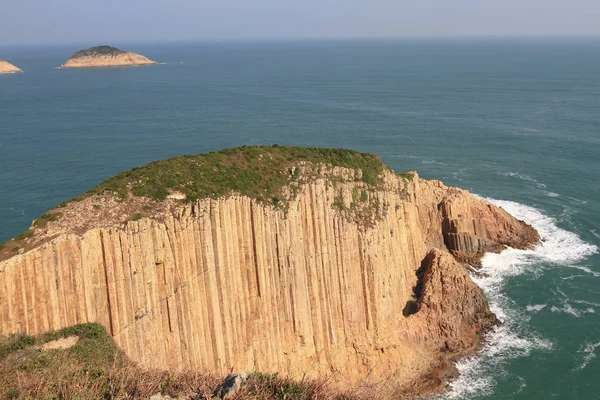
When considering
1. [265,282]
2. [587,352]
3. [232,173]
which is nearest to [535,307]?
[587,352]

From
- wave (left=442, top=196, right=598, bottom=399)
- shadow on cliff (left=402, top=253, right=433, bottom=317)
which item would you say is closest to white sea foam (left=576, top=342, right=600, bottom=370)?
wave (left=442, top=196, right=598, bottom=399)

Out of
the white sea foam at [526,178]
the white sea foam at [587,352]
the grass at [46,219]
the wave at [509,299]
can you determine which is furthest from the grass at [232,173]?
the white sea foam at [526,178]

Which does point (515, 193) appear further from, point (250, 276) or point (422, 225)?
point (250, 276)

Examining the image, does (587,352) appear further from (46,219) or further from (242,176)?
(46,219)

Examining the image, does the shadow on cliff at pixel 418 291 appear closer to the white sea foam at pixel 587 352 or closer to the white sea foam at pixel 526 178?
the white sea foam at pixel 587 352

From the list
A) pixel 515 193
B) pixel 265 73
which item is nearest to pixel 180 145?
pixel 515 193

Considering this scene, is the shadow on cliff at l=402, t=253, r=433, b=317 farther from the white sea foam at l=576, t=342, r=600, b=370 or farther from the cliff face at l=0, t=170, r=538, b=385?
the white sea foam at l=576, t=342, r=600, b=370
